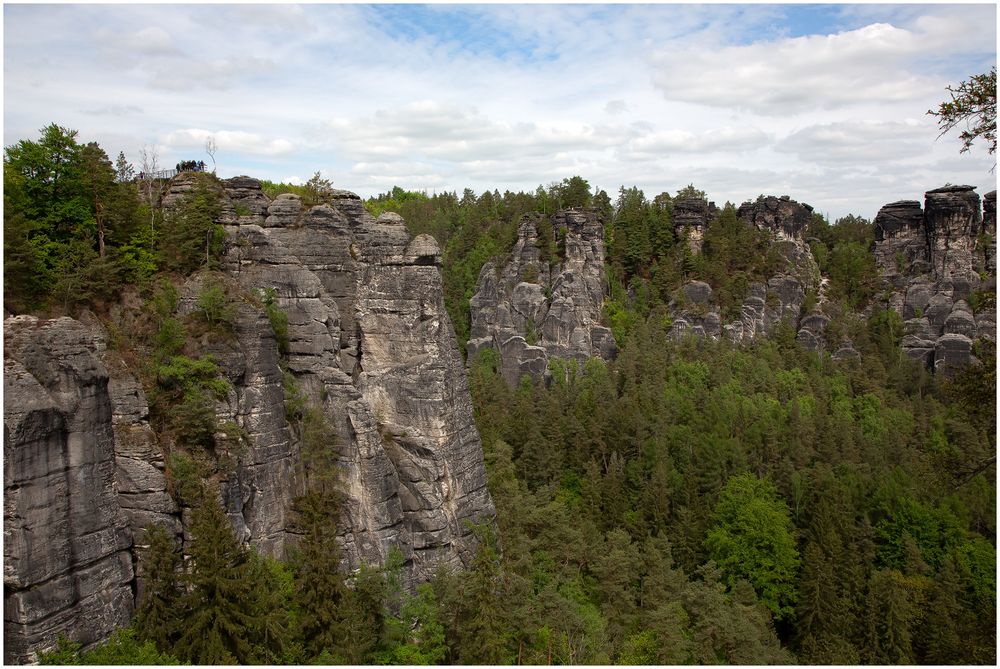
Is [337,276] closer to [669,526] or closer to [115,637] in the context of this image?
[115,637]

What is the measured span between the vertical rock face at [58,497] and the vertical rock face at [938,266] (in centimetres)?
6220

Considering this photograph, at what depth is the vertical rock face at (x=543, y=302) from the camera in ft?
207

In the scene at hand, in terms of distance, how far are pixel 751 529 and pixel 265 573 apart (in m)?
25.2

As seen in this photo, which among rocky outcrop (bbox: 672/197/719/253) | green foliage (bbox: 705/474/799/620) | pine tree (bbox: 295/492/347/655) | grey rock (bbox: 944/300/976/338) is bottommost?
green foliage (bbox: 705/474/799/620)

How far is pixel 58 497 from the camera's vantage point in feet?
50.4

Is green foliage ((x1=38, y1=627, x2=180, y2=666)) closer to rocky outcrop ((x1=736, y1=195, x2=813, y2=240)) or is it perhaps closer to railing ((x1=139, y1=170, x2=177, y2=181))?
railing ((x1=139, y1=170, x2=177, y2=181))

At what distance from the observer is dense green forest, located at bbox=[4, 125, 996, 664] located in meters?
18.0

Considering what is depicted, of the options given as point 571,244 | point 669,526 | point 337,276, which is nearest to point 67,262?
point 337,276

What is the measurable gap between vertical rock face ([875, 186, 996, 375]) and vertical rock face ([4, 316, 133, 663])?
62.2 m

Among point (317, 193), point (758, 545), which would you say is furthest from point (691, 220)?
point (317, 193)

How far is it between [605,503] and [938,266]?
163ft

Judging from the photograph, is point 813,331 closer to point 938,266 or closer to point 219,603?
point 938,266

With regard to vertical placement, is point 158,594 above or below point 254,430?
below

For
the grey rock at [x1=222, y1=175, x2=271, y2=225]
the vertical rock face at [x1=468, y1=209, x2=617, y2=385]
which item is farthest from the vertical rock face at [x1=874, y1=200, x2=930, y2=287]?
the grey rock at [x1=222, y1=175, x2=271, y2=225]
